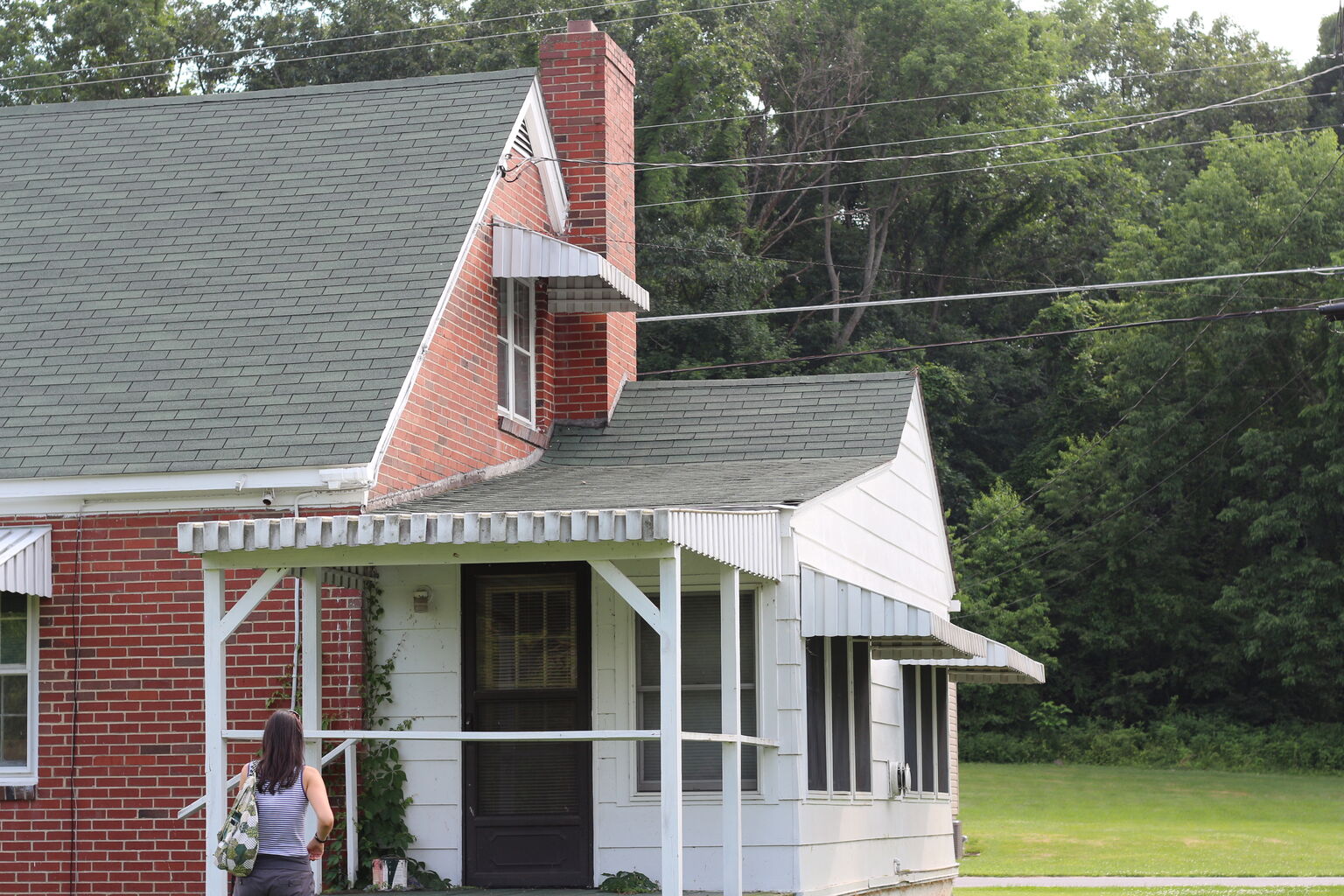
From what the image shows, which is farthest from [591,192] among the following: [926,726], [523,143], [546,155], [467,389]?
[926,726]

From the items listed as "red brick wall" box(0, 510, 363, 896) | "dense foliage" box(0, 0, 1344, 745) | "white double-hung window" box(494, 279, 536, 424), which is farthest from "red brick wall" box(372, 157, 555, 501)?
"dense foliage" box(0, 0, 1344, 745)

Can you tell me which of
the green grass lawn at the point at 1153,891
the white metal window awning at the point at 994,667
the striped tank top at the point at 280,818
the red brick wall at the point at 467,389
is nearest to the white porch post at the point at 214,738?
the red brick wall at the point at 467,389

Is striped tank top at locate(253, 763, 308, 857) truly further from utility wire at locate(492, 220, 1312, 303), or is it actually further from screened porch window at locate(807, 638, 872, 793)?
utility wire at locate(492, 220, 1312, 303)

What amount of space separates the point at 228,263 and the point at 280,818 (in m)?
6.61

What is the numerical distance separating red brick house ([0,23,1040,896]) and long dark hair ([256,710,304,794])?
1878 millimetres

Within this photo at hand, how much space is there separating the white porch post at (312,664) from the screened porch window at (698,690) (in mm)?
1989

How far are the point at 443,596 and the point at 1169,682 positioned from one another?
3158 cm

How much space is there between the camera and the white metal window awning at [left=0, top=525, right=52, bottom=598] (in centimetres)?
1111

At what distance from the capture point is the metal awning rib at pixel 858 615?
10961mm

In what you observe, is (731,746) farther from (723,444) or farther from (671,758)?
(723,444)

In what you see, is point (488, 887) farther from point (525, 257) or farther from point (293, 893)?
point (525, 257)

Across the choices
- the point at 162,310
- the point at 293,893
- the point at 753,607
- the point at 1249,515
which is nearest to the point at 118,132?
the point at 162,310

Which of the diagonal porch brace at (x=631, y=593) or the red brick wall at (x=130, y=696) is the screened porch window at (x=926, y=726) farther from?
the diagonal porch brace at (x=631, y=593)

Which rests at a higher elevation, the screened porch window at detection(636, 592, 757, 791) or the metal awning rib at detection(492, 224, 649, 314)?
the metal awning rib at detection(492, 224, 649, 314)
